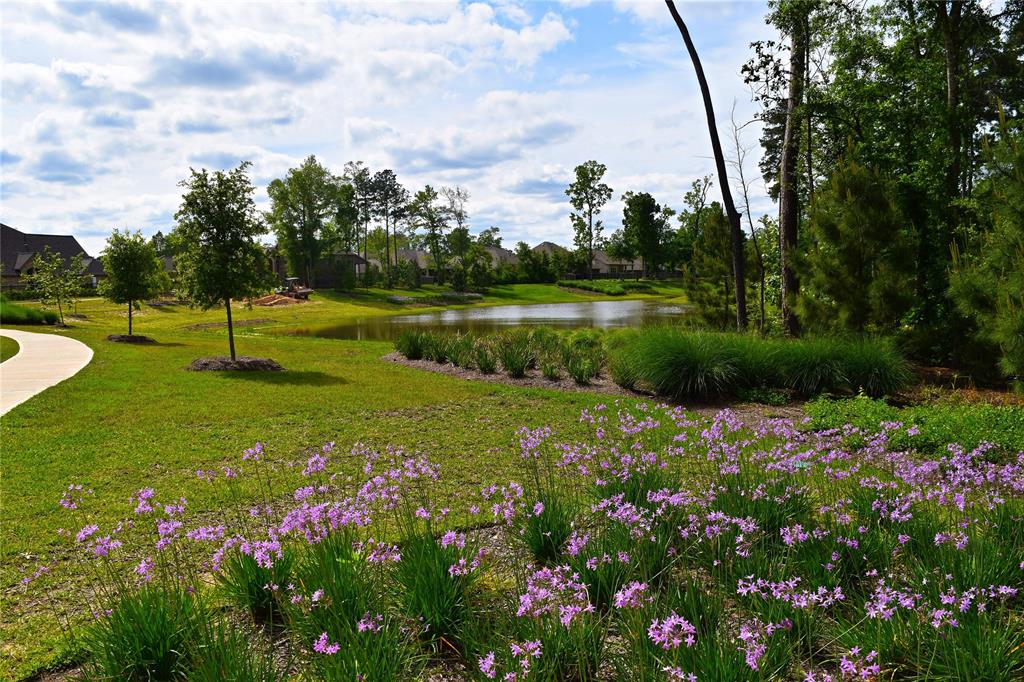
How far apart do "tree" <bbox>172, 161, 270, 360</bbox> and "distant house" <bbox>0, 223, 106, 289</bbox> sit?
59.0m

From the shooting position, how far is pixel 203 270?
16484mm

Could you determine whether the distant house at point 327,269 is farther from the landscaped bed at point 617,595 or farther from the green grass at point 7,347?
the landscaped bed at point 617,595

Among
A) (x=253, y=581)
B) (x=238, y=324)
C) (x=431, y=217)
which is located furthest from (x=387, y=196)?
(x=253, y=581)

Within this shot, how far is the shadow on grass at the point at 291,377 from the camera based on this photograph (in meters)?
14.5

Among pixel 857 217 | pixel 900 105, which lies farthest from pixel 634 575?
pixel 900 105

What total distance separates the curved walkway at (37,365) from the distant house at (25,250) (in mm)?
51090

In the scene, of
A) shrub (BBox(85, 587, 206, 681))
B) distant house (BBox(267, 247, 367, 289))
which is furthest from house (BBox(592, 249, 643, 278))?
shrub (BBox(85, 587, 206, 681))

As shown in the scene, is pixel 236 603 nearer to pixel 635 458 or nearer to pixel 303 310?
pixel 635 458

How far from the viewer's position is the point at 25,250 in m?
68.6

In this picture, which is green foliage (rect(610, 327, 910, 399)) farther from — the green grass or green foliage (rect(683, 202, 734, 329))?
the green grass

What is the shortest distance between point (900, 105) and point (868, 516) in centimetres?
1774

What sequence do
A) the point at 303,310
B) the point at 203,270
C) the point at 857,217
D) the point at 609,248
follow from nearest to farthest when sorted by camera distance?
the point at 857,217 → the point at 203,270 → the point at 303,310 → the point at 609,248

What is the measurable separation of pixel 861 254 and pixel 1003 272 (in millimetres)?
3567

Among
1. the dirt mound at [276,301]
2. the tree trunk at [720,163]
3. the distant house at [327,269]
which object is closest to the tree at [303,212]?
the distant house at [327,269]
